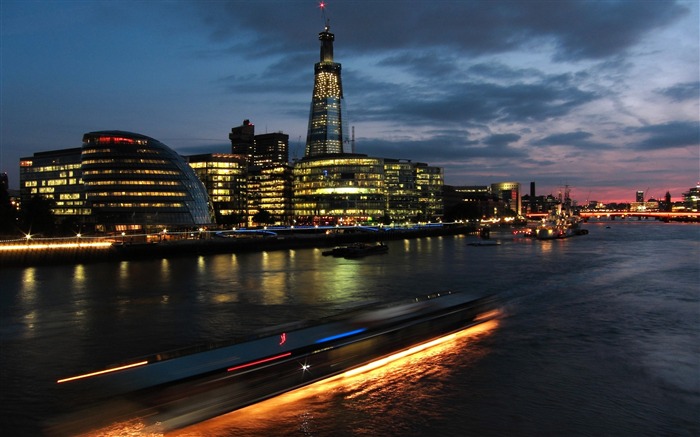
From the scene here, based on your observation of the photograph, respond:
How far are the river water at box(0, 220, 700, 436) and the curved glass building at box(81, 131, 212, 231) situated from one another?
2446 inches

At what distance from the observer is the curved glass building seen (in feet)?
343

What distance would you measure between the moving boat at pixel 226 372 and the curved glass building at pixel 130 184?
9562 cm

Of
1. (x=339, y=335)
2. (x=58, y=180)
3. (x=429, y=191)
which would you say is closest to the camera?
(x=339, y=335)

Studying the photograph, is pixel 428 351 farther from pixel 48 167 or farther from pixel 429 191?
pixel 429 191

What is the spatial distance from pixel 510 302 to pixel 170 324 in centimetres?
1805

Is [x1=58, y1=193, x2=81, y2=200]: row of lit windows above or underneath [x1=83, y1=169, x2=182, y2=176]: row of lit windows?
underneath

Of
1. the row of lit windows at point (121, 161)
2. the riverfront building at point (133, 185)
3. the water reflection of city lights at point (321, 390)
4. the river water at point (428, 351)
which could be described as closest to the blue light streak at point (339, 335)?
the water reflection of city lights at point (321, 390)

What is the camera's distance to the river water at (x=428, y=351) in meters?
12.7

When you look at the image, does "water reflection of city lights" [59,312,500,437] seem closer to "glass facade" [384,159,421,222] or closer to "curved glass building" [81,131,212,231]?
"curved glass building" [81,131,212,231]

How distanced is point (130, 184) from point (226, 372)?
10196 cm

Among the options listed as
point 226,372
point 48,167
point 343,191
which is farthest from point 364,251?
point 48,167

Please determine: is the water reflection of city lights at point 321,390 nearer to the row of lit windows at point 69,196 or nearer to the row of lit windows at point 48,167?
the row of lit windows at point 69,196

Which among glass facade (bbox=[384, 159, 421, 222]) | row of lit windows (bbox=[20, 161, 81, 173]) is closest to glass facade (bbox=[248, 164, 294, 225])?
glass facade (bbox=[384, 159, 421, 222])

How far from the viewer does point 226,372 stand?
36.7 ft
